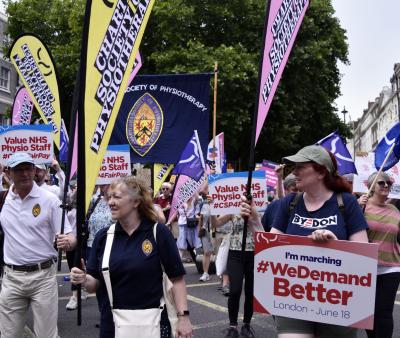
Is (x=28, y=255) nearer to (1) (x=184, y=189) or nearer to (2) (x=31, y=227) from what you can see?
(2) (x=31, y=227)

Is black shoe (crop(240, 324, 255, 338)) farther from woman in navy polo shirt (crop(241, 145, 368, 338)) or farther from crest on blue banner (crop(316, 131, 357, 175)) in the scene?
crest on blue banner (crop(316, 131, 357, 175))

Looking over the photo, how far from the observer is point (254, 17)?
23.7m

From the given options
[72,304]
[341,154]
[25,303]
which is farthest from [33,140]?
[341,154]

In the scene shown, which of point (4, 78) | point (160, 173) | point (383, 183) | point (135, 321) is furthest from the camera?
point (4, 78)

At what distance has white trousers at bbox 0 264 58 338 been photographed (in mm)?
4160

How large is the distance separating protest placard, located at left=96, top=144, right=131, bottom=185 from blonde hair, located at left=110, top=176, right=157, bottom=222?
12.5 feet

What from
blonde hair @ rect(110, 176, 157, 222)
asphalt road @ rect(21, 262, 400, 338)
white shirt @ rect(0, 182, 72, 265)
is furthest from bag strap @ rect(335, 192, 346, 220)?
asphalt road @ rect(21, 262, 400, 338)

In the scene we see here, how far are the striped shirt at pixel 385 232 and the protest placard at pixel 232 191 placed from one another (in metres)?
1.95

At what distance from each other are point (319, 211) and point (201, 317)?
392cm

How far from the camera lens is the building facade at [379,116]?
84.9 metres

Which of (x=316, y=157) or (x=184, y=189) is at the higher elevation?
(x=316, y=157)

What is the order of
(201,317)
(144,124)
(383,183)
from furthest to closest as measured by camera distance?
(144,124) < (201,317) < (383,183)

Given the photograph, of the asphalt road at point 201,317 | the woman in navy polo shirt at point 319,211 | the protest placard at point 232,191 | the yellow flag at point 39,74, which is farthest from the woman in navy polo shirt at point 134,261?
the yellow flag at point 39,74

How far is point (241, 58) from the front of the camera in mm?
22328
